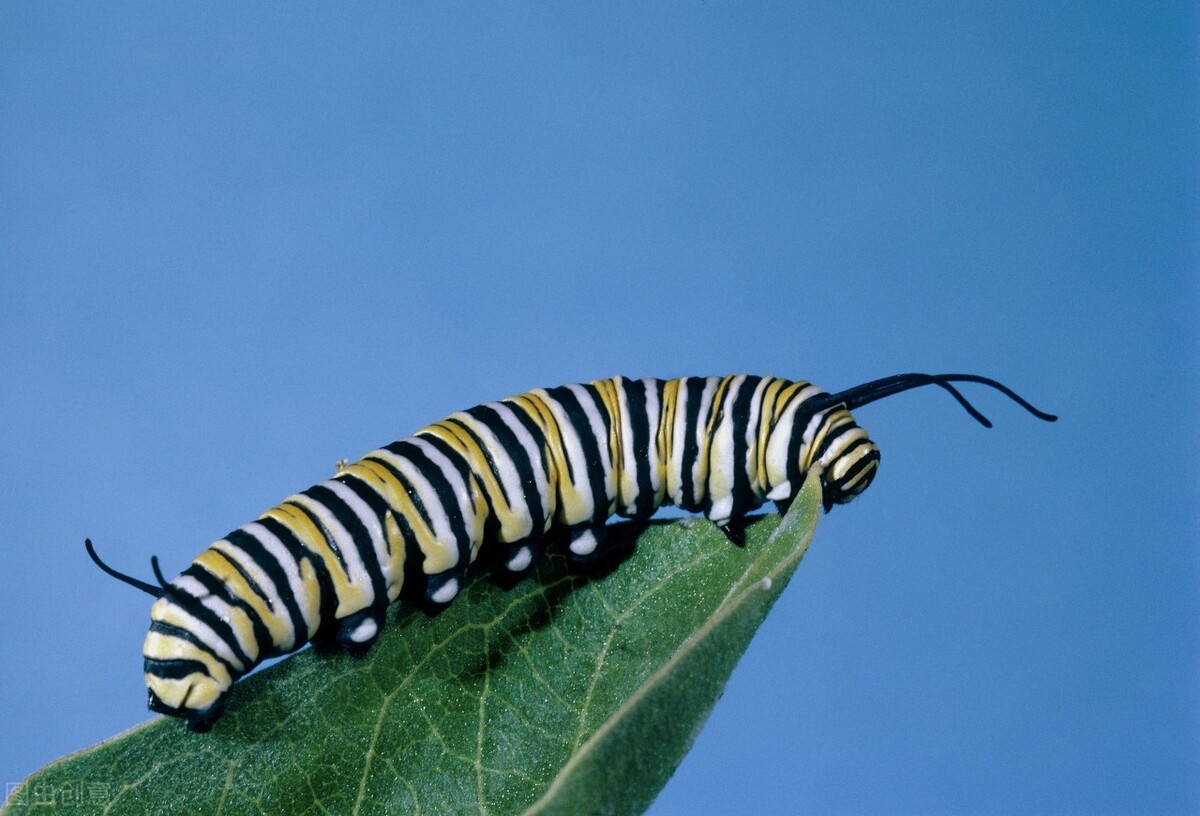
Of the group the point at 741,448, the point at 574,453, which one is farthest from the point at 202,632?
the point at 741,448

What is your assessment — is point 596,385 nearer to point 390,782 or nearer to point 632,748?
point 390,782

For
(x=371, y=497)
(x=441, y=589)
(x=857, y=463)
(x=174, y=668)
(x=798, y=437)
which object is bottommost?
(x=857, y=463)

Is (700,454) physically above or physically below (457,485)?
below

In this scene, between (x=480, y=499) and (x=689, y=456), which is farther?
(x=689, y=456)

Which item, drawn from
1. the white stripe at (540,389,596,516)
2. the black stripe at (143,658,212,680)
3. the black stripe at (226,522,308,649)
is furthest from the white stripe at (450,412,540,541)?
the black stripe at (143,658,212,680)

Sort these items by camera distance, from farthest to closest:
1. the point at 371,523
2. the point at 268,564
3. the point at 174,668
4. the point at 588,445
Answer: the point at 588,445, the point at 371,523, the point at 268,564, the point at 174,668

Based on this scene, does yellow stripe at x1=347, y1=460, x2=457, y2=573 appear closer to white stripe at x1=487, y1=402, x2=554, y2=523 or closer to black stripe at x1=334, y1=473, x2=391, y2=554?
black stripe at x1=334, y1=473, x2=391, y2=554

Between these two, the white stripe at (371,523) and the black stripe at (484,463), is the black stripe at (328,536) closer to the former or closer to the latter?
the white stripe at (371,523)

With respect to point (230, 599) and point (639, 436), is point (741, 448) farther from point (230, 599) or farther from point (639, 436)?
point (230, 599)
